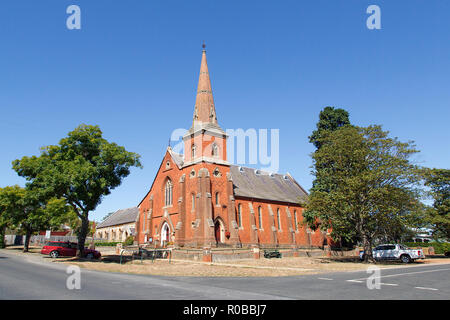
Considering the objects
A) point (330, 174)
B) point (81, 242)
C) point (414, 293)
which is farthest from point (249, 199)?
point (414, 293)

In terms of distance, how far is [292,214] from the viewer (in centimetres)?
4816

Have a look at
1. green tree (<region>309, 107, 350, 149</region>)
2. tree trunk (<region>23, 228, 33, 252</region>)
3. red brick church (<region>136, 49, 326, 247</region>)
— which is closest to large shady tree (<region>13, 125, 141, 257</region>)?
red brick church (<region>136, 49, 326, 247</region>)

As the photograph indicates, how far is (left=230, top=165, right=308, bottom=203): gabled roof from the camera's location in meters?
45.3

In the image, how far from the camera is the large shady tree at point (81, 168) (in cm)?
2502

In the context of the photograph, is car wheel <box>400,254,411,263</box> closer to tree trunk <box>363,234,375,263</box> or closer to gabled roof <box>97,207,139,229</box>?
tree trunk <box>363,234,375,263</box>

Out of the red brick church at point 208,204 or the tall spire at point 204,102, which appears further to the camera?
the tall spire at point 204,102

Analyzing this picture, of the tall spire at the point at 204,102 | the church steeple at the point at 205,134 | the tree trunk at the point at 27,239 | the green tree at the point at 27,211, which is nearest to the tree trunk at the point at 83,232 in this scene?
the green tree at the point at 27,211

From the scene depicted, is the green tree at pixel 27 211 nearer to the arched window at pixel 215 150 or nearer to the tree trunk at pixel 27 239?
the tree trunk at pixel 27 239

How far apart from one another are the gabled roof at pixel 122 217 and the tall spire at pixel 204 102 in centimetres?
2872

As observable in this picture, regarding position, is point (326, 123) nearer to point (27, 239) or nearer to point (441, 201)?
point (441, 201)

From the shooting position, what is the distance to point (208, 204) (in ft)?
119

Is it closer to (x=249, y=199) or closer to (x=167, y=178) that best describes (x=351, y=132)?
(x=249, y=199)

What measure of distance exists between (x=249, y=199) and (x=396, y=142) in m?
20.9
